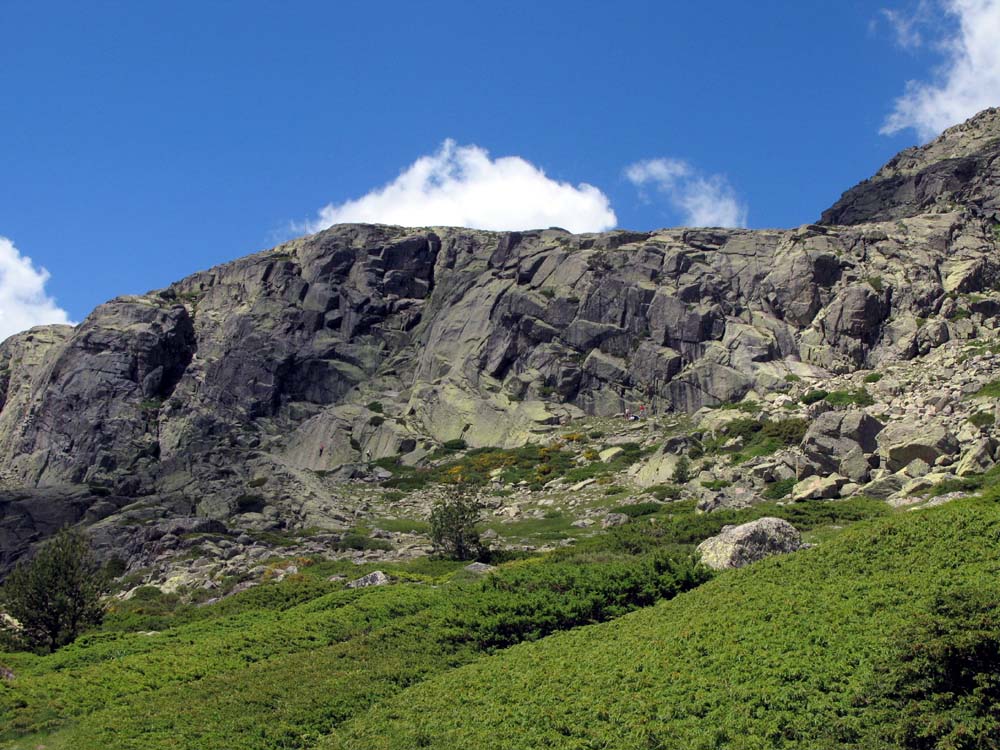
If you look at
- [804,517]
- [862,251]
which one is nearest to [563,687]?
[804,517]

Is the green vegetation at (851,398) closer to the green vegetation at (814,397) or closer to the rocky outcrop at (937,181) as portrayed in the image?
the green vegetation at (814,397)

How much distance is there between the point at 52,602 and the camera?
3116cm

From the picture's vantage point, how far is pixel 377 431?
88812 millimetres

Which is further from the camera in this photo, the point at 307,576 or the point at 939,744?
the point at 307,576

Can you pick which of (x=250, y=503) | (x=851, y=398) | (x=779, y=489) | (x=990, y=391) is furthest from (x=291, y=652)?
(x=851, y=398)

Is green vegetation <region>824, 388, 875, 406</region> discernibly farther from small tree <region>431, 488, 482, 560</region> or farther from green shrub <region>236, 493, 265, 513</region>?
green shrub <region>236, 493, 265, 513</region>

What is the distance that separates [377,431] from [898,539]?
7000 cm

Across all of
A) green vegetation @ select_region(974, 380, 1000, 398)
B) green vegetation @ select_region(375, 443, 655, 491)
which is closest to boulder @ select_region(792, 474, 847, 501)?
green vegetation @ select_region(974, 380, 1000, 398)

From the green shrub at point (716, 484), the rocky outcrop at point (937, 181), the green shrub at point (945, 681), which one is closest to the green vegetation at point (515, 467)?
the green shrub at point (716, 484)

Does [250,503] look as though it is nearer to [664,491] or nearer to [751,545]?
[664,491]

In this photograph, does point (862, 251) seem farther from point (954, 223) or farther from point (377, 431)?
point (377, 431)

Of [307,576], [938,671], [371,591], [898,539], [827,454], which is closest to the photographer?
[938,671]

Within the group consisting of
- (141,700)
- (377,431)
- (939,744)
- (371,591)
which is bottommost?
(939,744)

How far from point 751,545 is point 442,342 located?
7285 cm
